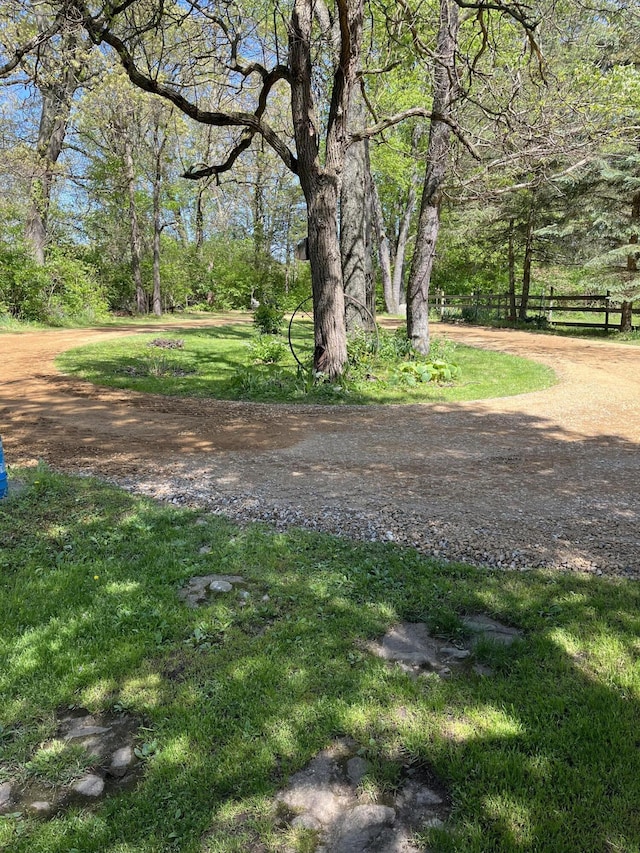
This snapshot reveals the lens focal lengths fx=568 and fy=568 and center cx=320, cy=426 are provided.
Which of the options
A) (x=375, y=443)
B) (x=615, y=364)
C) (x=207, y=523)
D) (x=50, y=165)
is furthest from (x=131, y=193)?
(x=207, y=523)

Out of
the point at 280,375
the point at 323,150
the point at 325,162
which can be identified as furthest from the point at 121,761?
the point at 323,150

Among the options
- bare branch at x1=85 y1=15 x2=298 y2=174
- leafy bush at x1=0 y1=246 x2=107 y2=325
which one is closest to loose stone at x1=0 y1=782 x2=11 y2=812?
bare branch at x1=85 y1=15 x2=298 y2=174

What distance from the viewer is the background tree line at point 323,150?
30.1ft

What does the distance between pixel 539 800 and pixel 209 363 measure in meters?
11.3

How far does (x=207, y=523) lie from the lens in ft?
14.3

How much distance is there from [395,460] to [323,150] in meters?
21.4

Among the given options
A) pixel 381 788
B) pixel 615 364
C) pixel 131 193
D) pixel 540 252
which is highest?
pixel 131 193

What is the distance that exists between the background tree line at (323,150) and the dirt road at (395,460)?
2.83 metres

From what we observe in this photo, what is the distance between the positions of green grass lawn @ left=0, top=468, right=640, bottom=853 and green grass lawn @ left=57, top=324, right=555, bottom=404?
5.65 metres

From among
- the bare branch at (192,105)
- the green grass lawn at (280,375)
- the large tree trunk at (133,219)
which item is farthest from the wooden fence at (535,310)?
the bare branch at (192,105)

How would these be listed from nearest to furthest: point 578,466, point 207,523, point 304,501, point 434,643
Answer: point 434,643 < point 207,523 < point 304,501 < point 578,466

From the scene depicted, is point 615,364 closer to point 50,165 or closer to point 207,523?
point 207,523

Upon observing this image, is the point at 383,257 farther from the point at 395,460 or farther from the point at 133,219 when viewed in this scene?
the point at 395,460

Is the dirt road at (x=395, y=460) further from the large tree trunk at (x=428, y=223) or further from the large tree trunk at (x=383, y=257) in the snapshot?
the large tree trunk at (x=383, y=257)
